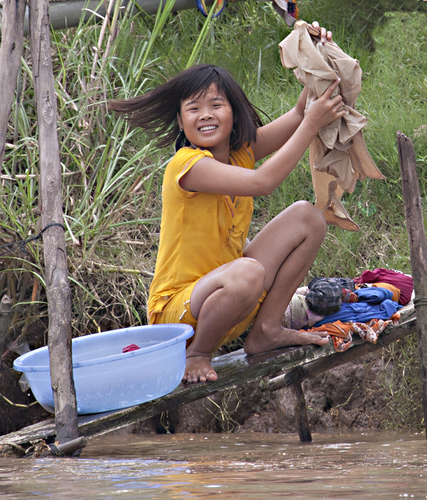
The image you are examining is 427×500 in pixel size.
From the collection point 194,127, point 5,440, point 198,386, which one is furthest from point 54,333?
point 194,127

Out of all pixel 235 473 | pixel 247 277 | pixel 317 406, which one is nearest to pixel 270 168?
pixel 247 277

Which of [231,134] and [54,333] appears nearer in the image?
[54,333]

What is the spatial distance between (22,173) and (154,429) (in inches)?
76.7

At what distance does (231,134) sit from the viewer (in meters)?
2.83

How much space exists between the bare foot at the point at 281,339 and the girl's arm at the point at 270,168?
634 millimetres

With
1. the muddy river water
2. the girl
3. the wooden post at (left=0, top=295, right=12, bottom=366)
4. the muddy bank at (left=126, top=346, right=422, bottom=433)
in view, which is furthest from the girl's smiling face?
the muddy bank at (left=126, top=346, right=422, bottom=433)

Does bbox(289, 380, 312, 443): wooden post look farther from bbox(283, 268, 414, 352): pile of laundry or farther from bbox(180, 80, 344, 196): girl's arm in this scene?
bbox(180, 80, 344, 196): girl's arm

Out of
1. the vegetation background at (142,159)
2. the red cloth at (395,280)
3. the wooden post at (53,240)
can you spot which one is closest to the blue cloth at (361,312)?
the red cloth at (395,280)

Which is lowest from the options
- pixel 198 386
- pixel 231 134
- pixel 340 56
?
pixel 198 386

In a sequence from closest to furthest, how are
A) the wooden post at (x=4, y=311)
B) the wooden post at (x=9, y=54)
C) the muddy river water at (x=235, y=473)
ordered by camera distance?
the muddy river water at (x=235, y=473)
the wooden post at (x=9, y=54)
the wooden post at (x=4, y=311)

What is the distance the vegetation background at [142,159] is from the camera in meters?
3.95

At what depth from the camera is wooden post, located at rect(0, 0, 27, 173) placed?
2551 mm

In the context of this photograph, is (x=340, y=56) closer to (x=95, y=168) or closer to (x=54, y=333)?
(x=54, y=333)

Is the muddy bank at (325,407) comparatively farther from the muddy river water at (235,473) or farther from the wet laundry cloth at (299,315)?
the wet laundry cloth at (299,315)
